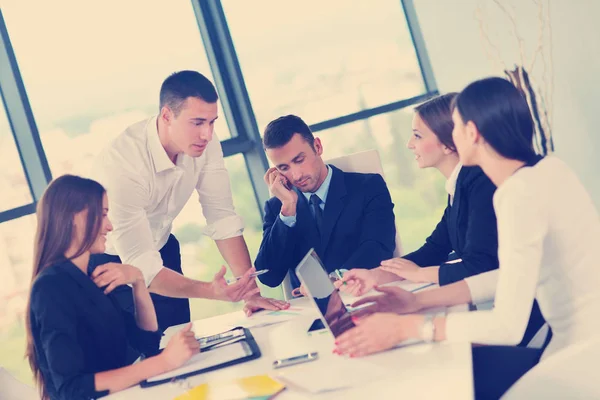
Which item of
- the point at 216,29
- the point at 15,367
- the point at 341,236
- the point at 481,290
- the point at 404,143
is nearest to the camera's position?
the point at 481,290

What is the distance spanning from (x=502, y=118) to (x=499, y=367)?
0.64 meters

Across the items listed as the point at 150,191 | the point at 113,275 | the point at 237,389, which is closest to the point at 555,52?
the point at 150,191

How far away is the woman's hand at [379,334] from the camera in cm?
165

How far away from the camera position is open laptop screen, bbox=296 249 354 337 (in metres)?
1.75

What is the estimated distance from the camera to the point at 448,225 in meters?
2.56

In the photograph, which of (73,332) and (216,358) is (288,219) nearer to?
(216,358)

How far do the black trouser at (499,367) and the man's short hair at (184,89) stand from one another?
1.58 meters

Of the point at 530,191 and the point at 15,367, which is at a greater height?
the point at 530,191

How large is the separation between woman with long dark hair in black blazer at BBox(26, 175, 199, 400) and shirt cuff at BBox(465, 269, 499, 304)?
785 millimetres

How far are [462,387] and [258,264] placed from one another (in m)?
1.77

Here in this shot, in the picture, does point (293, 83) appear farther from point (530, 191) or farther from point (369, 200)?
point (530, 191)

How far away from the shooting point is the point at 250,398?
60.2 inches

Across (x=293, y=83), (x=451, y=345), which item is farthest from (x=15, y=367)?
(x=451, y=345)

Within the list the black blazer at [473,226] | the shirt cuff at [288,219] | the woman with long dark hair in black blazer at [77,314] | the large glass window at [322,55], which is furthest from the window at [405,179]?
the woman with long dark hair in black blazer at [77,314]
